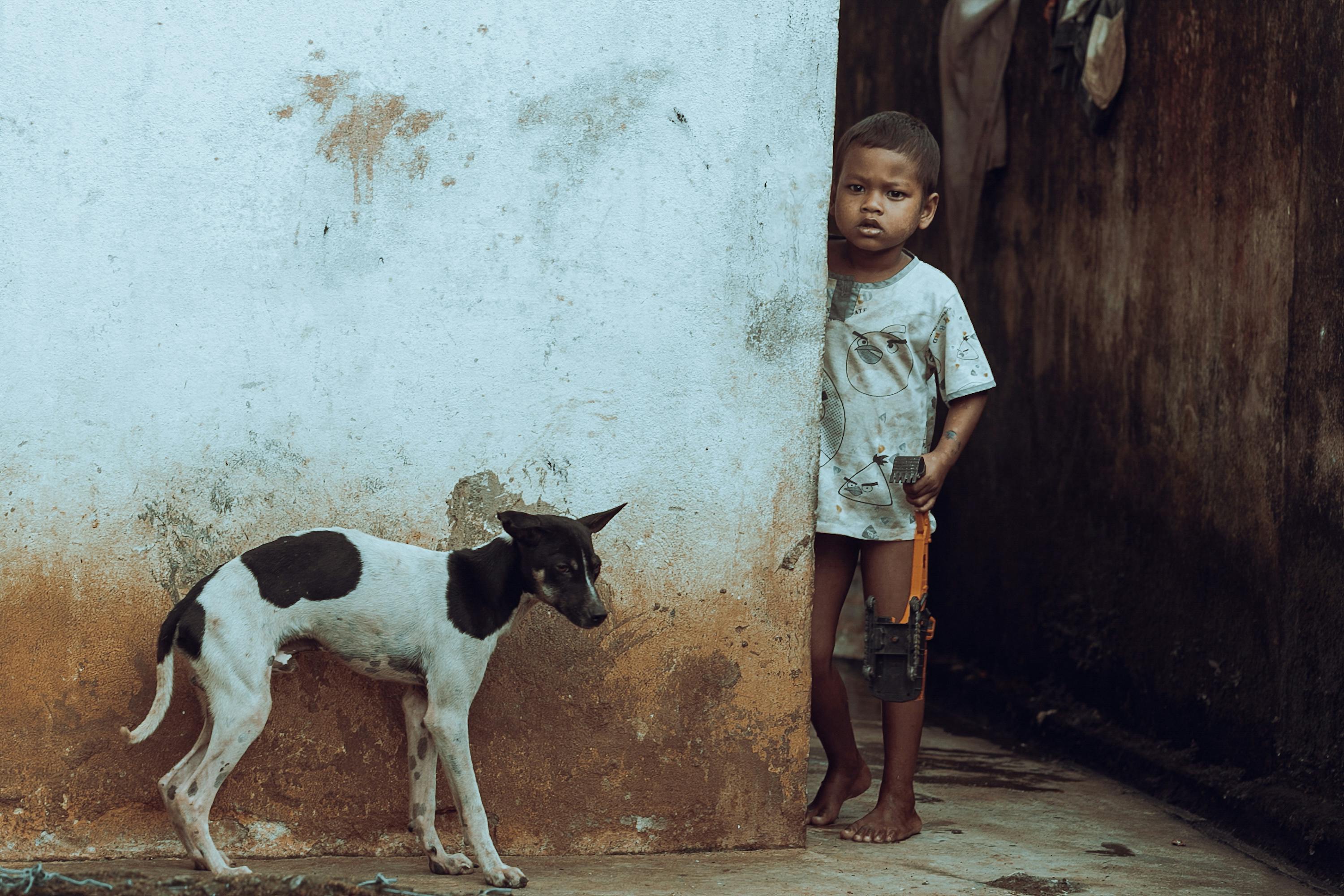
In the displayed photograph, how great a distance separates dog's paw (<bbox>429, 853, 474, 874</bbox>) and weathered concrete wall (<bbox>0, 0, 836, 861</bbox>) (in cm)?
18

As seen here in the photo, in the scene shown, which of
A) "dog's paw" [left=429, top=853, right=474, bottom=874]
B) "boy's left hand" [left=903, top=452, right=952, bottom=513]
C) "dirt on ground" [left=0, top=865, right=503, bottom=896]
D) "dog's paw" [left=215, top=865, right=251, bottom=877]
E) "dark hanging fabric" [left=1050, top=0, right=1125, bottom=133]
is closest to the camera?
"dirt on ground" [left=0, top=865, right=503, bottom=896]

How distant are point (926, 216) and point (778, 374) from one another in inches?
25.3

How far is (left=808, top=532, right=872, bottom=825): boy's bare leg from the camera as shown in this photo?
3.34 m

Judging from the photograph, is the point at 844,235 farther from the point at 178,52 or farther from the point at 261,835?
the point at 261,835

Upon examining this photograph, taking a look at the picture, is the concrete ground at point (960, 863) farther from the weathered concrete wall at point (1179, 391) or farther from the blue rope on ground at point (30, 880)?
the weathered concrete wall at point (1179, 391)

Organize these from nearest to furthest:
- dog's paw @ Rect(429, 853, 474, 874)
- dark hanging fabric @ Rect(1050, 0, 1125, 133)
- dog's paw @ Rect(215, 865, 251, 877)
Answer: dog's paw @ Rect(215, 865, 251, 877) → dog's paw @ Rect(429, 853, 474, 874) → dark hanging fabric @ Rect(1050, 0, 1125, 133)

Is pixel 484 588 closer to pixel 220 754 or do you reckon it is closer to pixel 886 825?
pixel 220 754

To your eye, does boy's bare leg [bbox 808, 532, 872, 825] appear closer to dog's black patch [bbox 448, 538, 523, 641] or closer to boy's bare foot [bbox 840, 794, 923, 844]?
boy's bare foot [bbox 840, 794, 923, 844]

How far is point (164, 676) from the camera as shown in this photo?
2.51 meters

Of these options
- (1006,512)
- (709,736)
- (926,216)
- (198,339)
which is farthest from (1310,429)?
(198,339)

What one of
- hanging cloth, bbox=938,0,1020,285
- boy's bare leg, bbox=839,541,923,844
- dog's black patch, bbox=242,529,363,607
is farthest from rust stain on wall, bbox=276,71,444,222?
hanging cloth, bbox=938,0,1020,285

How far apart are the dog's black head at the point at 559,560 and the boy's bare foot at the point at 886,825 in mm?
1037

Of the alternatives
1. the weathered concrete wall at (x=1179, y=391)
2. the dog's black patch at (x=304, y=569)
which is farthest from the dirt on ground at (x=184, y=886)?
the weathered concrete wall at (x=1179, y=391)

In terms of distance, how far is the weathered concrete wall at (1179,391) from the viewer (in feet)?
10.8
